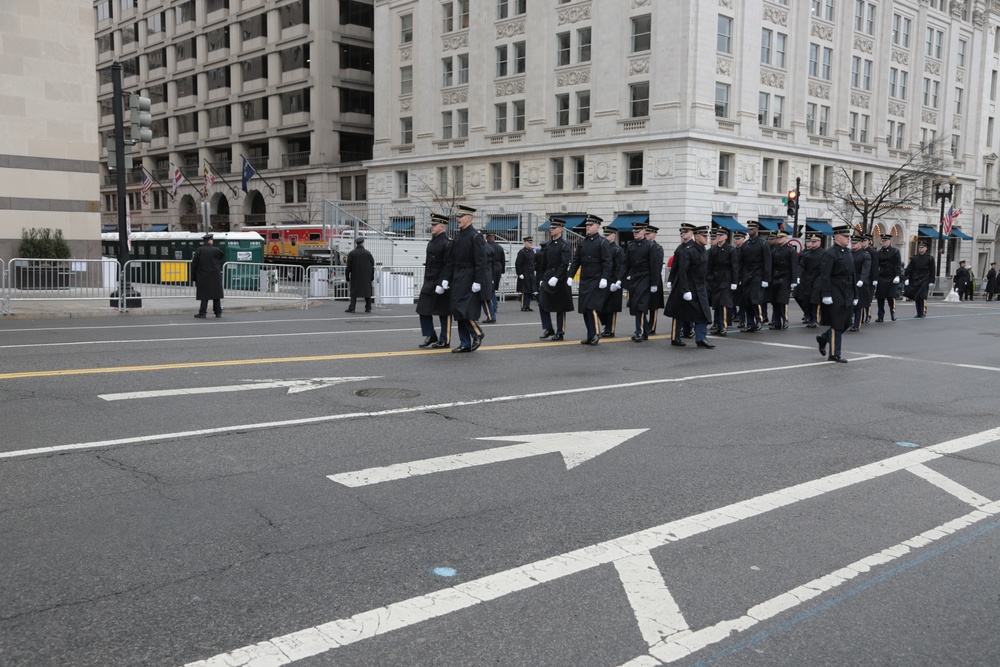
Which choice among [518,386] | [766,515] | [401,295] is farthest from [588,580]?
[401,295]

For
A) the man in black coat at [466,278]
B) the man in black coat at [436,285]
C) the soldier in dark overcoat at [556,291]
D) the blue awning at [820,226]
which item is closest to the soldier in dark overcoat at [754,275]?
the soldier in dark overcoat at [556,291]

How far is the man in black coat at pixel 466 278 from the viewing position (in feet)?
40.3

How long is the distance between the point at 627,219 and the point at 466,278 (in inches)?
1343

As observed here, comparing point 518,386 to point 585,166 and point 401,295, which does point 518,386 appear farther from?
point 585,166

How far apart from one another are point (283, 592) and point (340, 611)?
33cm

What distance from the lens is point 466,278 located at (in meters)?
12.3

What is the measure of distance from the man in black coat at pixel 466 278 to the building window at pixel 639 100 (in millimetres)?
34658

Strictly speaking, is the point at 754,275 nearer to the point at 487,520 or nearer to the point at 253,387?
the point at 253,387

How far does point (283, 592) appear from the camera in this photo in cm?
392

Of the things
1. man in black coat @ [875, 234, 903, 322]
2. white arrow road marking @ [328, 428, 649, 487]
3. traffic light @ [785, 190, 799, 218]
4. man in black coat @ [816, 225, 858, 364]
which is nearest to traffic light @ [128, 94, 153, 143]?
man in black coat @ [816, 225, 858, 364]

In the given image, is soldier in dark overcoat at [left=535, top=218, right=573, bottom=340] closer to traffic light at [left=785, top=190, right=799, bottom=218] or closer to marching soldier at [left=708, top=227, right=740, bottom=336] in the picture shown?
marching soldier at [left=708, top=227, right=740, bottom=336]

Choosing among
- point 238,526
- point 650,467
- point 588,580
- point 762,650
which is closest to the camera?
point 762,650

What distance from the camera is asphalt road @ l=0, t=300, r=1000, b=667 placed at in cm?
358

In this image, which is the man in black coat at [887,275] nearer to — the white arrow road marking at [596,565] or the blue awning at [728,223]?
the white arrow road marking at [596,565]
